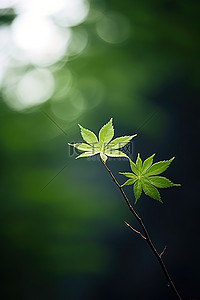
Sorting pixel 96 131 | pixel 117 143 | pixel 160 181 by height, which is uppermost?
pixel 96 131

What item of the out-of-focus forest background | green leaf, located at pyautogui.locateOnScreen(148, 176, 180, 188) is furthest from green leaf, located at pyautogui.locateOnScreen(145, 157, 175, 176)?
the out-of-focus forest background

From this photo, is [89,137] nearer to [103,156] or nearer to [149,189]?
[103,156]

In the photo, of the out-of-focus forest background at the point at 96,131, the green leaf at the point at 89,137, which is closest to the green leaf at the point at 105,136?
the green leaf at the point at 89,137

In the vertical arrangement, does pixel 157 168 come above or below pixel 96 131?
below

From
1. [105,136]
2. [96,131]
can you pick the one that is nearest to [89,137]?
[105,136]

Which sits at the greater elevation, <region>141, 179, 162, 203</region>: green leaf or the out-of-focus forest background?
the out-of-focus forest background

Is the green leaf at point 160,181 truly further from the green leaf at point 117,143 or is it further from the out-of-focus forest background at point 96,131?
the out-of-focus forest background at point 96,131

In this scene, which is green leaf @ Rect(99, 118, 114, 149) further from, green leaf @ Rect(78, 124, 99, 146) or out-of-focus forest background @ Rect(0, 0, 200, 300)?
out-of-focus forest background @ Rect(0, 0, 200, 300)

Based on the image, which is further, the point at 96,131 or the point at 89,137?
the point at 96,131
